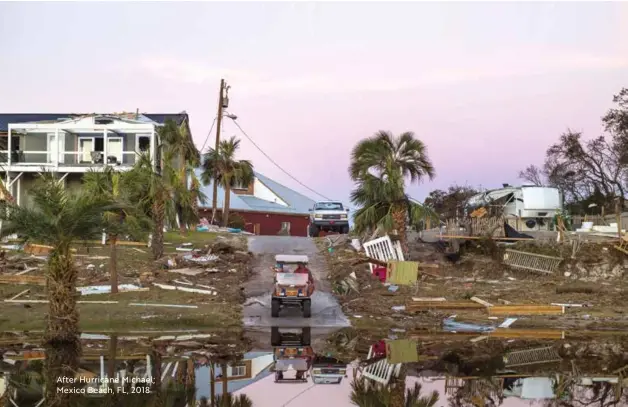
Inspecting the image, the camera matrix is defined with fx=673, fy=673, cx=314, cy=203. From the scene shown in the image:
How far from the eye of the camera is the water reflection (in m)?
10.1

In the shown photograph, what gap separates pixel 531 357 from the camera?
13922mm

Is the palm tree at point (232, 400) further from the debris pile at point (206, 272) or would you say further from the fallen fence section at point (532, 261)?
the fallen fence section at point (532, 261)

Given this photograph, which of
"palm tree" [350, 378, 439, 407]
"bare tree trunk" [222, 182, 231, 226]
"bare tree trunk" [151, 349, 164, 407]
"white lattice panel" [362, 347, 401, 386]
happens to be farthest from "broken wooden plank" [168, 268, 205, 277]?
"bare tree trunk" [222, 182, 231, 226]

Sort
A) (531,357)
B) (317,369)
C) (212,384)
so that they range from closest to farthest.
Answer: (212,384) < (317,369) < (531,357)

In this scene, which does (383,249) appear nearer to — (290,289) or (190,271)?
(190,271)

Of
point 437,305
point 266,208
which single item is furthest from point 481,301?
point 266,208

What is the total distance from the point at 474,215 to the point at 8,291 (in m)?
19.6

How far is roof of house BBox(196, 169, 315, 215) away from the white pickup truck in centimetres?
1475

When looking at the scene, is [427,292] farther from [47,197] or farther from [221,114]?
[221,114]

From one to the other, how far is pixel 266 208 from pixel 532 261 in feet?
109

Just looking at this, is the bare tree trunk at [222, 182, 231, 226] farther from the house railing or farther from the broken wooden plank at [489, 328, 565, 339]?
the broken wooden plank at [489, 328, 565, 339]

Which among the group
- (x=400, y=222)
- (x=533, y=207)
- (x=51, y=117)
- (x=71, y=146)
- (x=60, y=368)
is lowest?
(x=60, y=368)

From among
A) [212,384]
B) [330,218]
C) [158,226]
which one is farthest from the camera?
[330,218]

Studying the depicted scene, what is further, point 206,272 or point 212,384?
point 206,272
